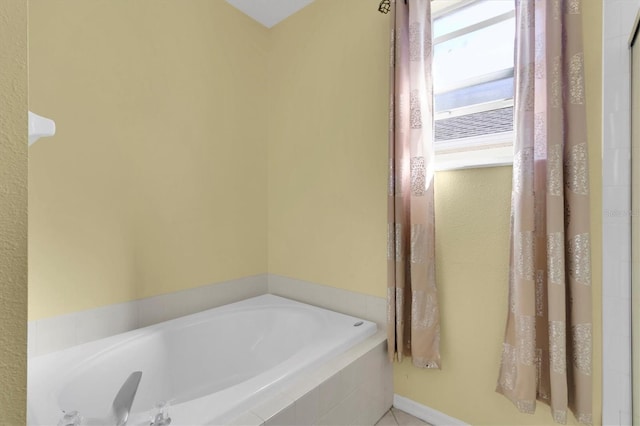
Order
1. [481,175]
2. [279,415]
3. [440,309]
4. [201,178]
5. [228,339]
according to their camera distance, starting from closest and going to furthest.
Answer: [279,415] → [481,175] → [440,309] → [228,339] → [201,178]

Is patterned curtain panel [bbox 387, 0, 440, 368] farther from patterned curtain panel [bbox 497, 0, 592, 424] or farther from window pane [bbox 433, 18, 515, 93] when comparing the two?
patterned curtain panel [bbox 497, 0, 592, 424]

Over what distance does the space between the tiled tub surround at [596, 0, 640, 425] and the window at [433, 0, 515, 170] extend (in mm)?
332

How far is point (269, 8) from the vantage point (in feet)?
7.14

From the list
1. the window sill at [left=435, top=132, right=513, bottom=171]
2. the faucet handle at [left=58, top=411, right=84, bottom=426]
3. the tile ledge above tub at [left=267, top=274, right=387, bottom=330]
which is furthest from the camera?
the tile ledge above tub at [left=267, top=274, right=387, bottom=330]

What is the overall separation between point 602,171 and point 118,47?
7.49ft

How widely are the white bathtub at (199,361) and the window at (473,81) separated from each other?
107 cm

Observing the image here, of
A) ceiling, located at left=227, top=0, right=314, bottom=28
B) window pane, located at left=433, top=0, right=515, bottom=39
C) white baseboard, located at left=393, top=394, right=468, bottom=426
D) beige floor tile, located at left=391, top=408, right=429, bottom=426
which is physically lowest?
beige floor tile, located at left=391, top=408, right=429, bottom=426

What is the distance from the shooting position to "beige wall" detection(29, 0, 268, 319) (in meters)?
1.40

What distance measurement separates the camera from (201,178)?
1976mm

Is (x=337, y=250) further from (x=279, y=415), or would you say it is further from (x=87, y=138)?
(x=87, y=138)

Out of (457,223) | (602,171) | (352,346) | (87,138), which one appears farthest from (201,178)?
(602,171)

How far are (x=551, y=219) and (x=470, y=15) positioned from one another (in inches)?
43.0

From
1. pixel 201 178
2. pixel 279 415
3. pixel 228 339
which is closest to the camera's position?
pixel 279 415

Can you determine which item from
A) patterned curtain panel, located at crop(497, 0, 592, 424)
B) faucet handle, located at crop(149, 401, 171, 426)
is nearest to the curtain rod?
patterned curtain panel, located at crop(497, 0, 592, 424)
